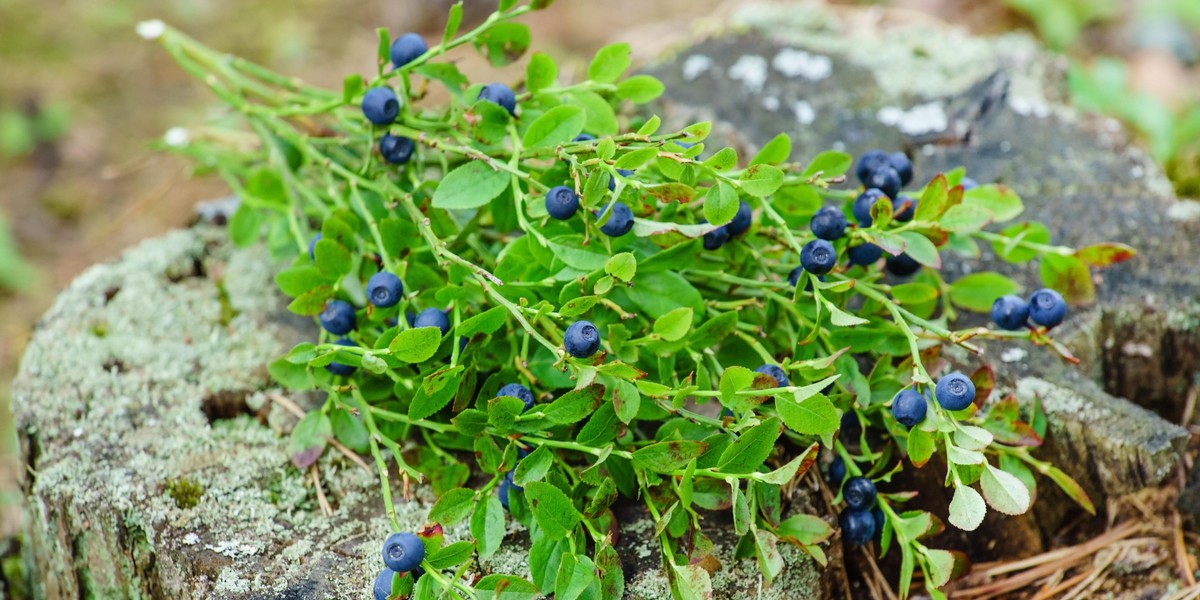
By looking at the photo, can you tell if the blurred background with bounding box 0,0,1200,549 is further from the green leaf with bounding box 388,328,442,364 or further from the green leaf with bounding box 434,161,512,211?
the green leaf with bounding box 388,328,442,364

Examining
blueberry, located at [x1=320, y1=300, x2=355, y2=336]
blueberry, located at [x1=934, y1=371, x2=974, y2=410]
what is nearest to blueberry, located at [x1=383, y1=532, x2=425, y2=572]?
blueberry, located at [x1=320, y1=300, x2=355, y2=336]

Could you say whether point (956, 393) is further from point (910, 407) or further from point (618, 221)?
point (618, 221)

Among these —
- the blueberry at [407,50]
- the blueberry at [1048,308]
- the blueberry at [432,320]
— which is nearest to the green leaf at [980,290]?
the blueberry at [1048,308]

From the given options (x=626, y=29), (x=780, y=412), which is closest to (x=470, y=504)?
(x=780, y=412)

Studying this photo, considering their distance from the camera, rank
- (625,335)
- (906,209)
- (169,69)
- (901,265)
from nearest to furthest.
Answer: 1. (625,335)
2. (906,209)
3. (901,265)
4. (169,69)

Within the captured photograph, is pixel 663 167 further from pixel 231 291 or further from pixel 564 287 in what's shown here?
pixel 231 291

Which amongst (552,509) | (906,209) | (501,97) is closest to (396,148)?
(501,97)
